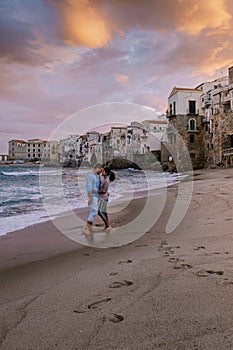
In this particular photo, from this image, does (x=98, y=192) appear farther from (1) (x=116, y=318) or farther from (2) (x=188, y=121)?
(2) (x=188, y=121)

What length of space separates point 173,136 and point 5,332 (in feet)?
164

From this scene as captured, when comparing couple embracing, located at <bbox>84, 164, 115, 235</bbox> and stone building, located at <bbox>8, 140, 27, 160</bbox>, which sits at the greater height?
stone building, located at <bbox>8, 140, 27, 160</bbox>

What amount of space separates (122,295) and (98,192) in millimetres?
4150

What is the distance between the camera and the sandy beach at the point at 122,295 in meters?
2.16

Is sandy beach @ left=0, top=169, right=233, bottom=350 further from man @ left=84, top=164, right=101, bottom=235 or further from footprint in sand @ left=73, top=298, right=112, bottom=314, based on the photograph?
man @ left=84, top=164, right=101, bottom=235

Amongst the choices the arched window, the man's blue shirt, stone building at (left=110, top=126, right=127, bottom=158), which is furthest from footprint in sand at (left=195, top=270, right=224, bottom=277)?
stone building at (left=110, top=126, right=127, bottom=158)

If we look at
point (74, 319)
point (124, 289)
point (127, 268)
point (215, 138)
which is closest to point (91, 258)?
point (127, 268)

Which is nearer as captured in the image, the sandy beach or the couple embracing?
the sandy beach

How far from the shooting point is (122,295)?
9.50 feet

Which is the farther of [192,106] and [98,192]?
[192,106]

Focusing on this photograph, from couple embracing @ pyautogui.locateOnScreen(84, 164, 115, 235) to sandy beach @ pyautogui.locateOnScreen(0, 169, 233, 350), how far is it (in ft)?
5.39

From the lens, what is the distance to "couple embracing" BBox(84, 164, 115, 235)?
263 inches

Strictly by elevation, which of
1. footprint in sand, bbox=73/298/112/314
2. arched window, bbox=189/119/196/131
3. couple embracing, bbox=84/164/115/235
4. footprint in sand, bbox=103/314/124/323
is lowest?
footprint in sand, bbox=73/298/112/314

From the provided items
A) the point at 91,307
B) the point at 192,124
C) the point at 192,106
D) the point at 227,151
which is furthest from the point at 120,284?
the point at 192,106
